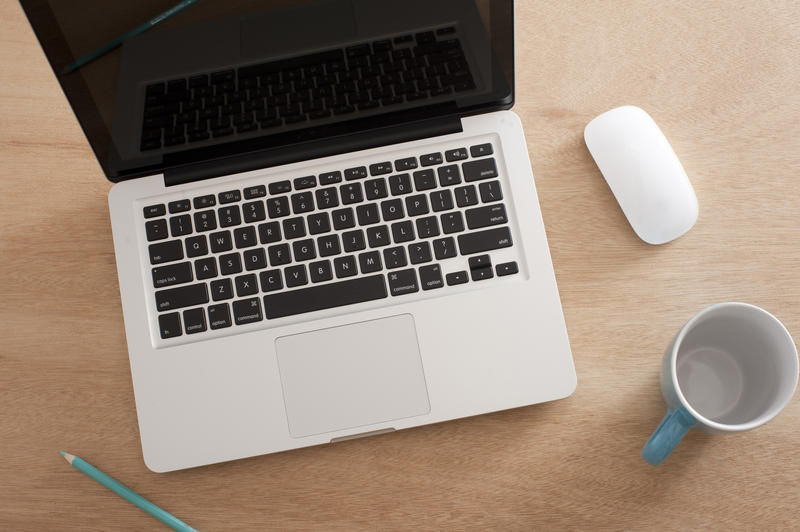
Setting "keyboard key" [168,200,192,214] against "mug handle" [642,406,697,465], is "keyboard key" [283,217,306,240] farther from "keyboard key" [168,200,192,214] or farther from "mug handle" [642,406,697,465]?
"mug handle" [642,406,697,465]

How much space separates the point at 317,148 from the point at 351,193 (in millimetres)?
65

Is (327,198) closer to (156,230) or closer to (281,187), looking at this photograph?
(281,187)

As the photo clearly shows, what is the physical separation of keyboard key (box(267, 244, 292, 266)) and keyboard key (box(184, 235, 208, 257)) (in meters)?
0.07

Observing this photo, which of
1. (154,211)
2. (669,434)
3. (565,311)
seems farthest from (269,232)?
(669,434)

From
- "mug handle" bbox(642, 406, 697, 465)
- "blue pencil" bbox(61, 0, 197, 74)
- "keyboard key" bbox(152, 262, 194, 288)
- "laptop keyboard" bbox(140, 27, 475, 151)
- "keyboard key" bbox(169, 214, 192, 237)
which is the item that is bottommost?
"mug handle" bbox(642, 406, 697, 465)

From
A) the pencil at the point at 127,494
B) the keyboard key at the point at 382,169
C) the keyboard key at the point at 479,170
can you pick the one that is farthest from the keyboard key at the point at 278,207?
the pencil at the point at 127,494

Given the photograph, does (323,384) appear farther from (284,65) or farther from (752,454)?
(752,454)

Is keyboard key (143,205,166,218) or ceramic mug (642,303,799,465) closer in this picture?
ceramic mug (642,303,799,465)

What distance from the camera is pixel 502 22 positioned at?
2.07ft

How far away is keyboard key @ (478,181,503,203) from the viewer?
688 millimetres

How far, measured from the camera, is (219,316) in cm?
67

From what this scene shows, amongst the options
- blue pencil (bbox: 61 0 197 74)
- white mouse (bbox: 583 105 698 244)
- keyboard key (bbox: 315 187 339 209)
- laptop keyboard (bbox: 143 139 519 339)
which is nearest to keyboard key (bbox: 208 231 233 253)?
laptop keyboard (bbox: 143 139 519 339)

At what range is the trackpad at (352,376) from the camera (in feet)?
2.17

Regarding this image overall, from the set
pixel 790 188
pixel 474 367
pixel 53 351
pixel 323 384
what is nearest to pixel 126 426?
pixel 53 351
